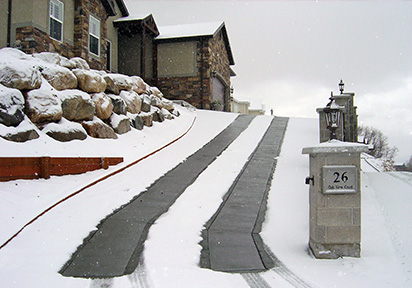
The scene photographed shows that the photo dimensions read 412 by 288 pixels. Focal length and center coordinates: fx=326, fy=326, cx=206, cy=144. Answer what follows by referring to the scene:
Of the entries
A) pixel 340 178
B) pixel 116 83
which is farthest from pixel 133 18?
pixel 340 178

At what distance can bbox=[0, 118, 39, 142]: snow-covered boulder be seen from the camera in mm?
6723

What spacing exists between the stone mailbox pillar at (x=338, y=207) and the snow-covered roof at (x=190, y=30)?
1674cm

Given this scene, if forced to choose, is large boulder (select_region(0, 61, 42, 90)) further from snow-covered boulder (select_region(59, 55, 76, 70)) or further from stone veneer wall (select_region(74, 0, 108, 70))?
stone veneer wall (select_region(74, 0, 108, 70))

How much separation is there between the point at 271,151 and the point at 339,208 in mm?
6658

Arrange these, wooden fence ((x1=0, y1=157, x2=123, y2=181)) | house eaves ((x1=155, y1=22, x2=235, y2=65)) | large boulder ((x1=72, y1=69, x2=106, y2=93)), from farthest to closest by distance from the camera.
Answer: house eaves ((x1=155, y1=22, x2=235, y2=65)), large boulder ((x1=72, y1=69, x2=106, y2=93)), wooden fence ((x1=0, y1=157, x2=123, y2=181))

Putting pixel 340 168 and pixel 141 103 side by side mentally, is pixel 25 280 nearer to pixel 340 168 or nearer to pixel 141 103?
pixel 340 168

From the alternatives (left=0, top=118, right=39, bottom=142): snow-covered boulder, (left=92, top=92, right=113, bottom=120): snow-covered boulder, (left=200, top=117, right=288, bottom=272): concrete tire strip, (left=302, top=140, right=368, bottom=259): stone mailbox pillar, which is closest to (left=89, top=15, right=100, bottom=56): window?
(left=92, top=92, right=113, bottom=120): snow-covered boulder

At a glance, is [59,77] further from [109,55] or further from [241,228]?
[109,55]

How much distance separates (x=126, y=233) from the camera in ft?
15.1

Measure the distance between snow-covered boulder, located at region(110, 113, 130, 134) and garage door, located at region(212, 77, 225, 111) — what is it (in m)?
10.4

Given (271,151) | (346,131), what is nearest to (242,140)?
(271,151)

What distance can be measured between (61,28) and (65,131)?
682cm

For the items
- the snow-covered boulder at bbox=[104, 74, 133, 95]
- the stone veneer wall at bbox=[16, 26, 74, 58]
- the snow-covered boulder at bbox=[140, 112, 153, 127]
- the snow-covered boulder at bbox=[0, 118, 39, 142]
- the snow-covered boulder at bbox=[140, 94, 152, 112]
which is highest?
the stone veneer wall at bbox=[16, 26, 74, 58]

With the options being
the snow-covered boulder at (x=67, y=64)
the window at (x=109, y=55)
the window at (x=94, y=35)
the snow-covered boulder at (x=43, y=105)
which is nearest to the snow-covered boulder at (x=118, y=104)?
the snow-covered boulder at (x=67, y=64)
